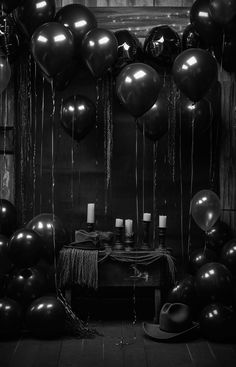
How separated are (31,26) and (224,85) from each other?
155 cm

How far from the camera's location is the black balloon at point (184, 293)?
4.31 metres

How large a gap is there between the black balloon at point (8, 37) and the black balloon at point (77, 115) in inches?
20.3

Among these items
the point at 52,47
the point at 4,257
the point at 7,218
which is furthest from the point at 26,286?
the point at 52,47

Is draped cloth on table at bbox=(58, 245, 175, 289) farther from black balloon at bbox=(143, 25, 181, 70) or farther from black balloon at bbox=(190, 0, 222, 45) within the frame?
black balloon at bbox=(190, 0, 222, 45)

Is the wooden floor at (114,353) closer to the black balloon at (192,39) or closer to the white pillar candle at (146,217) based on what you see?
the white pillar candle at (146,217)

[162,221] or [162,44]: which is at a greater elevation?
[162,44]

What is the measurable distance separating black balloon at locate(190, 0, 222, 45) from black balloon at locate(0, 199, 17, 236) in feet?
5.80

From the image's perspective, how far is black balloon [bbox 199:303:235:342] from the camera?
3.95 meters

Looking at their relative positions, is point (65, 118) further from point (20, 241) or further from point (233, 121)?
point (233, 121)

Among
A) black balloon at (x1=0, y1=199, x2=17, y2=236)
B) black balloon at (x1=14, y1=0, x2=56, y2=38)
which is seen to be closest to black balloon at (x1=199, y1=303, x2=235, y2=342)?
black balloon at (x1=0, y1=199, x2=17, y2=236)

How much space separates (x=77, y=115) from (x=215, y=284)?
1467 mm

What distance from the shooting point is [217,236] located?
4.61m

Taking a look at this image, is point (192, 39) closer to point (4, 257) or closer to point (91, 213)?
point (91, 213)

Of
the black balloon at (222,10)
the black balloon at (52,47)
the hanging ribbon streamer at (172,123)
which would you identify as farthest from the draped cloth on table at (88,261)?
the black balloon at (222,10)
